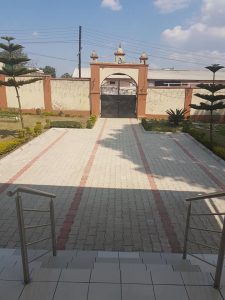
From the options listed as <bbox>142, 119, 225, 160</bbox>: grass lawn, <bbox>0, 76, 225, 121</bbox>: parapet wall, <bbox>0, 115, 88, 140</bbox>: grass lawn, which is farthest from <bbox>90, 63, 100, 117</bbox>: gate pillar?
<bbox>142, 119, 225, 160</bbox>: grass lawn

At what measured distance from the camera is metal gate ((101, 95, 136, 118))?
25078 mm

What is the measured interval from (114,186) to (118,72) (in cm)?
1665

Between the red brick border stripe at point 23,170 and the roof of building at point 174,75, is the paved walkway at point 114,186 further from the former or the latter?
the roof of building at point 174,75

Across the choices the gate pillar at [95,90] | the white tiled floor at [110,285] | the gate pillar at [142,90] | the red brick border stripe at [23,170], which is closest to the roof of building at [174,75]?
the gate pillar at [142,90]

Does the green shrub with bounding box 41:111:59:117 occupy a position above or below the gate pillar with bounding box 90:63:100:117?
below

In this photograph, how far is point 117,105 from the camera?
25.2 meters

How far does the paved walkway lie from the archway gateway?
27.3 ft

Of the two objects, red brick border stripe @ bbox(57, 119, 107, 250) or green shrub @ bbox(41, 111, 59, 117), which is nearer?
red brick border stripe @ bbox(57, 119, 107, 250)

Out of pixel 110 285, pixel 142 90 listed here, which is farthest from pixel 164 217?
pixel 142 90

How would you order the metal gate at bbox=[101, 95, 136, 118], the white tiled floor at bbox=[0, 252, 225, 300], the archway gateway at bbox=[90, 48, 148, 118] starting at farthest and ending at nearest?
1. the metal gate at bbox=[101, 95, 136, 118]
2. the archway gateway at bbox=[90, 48, 148, 118]
3. the white tiled floor at bbox=[0, 252, 225, 300]

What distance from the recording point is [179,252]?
17.3 ft

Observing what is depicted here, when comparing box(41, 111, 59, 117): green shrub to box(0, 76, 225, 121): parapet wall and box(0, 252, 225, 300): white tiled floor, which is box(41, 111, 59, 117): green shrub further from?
box(0, 252, 225, 300): white tiled floor

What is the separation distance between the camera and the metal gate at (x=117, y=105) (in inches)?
987

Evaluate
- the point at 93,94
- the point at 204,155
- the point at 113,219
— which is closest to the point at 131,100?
the point at 93,94
